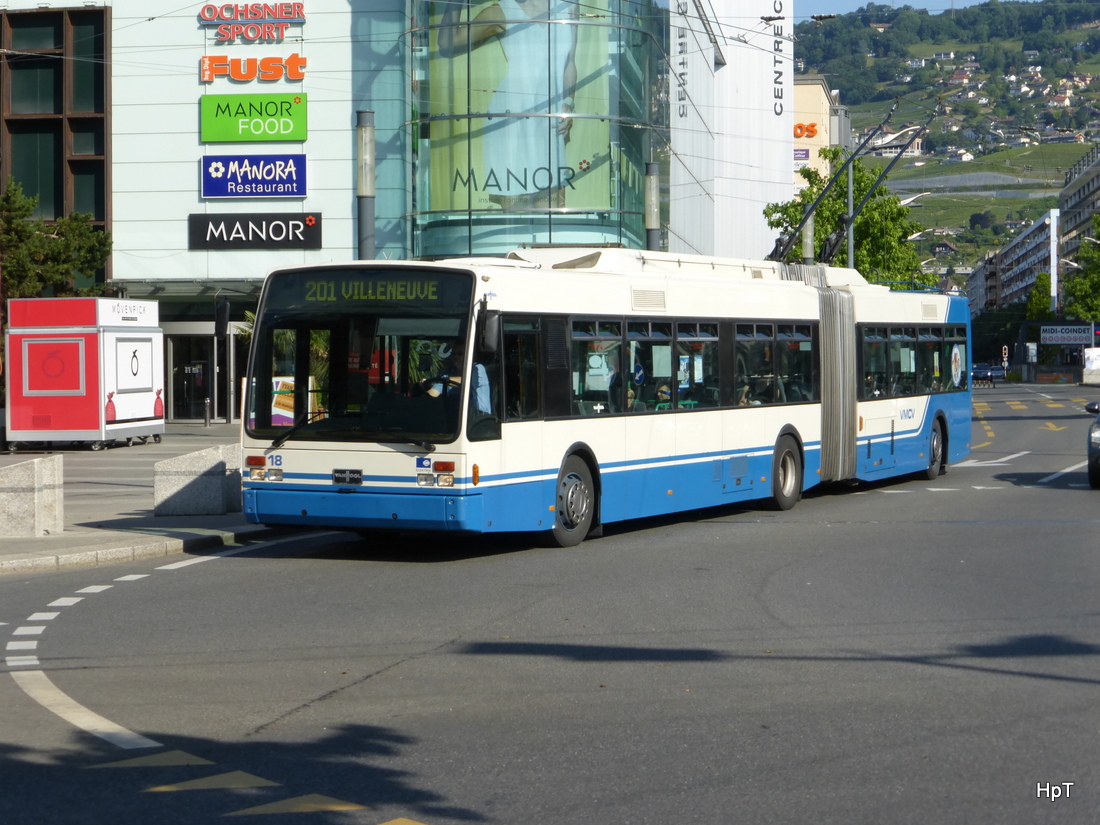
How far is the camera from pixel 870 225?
2112 inches

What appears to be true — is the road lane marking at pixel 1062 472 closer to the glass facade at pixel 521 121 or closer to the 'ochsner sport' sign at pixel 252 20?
the glass facade at pixel 521 121

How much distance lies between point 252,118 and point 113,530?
30650 mm

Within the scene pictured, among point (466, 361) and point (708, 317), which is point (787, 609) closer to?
point (466, 361)

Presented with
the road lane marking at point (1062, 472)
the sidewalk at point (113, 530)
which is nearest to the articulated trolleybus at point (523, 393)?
the sidewalk at point (113, 530)

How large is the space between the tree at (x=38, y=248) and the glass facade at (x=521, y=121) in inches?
391

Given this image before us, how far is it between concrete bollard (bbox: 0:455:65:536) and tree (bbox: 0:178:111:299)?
88.2ft

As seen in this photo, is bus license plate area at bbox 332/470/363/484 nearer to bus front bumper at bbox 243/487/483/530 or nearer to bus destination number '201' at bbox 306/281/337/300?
bus front bumper at bbox 243/487/483/530

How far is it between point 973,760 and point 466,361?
7.58m

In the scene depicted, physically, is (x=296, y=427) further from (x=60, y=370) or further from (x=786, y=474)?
(x=60, y=370)

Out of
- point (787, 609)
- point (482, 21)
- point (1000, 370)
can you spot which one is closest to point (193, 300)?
point (482, 21)

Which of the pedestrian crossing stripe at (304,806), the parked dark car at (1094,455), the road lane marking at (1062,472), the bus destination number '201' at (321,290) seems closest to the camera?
the pedestrian crossing stripe at (304,806)

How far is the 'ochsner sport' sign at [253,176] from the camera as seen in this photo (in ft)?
145

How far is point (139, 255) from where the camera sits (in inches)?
1779

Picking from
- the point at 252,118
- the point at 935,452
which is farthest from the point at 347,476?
the point at 252,118
